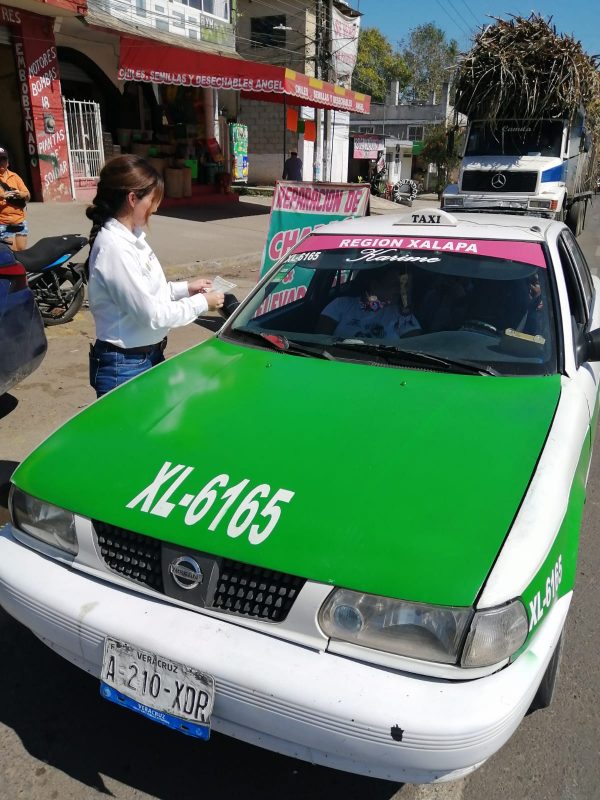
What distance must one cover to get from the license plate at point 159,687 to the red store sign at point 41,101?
1448 centimetres

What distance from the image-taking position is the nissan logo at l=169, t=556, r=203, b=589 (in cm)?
190

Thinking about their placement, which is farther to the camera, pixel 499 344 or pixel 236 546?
pixel 499 344

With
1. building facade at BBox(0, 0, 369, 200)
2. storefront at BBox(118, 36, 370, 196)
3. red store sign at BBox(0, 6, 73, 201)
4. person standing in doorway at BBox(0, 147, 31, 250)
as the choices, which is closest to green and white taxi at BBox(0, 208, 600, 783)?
person standing in doorway at BBox(0, 147, 31, 250)

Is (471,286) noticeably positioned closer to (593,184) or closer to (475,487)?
(475,487)

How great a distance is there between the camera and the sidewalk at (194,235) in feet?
34.2

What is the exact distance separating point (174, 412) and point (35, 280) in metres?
4.96

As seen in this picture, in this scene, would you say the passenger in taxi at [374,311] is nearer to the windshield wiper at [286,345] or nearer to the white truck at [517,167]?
the windshield wiper at [286,345]

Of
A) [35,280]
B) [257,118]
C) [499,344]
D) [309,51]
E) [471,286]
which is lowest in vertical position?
[35,280]

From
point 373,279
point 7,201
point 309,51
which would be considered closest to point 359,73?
point 309,51

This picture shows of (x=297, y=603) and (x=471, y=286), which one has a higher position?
(x=471, y=286)

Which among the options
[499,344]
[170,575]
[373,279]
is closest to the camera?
[170,575]

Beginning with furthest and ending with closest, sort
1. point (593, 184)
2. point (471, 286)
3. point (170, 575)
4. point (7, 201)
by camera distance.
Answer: point (593, 184)
point (7, 201)
point (471, 286)
point (170, 575)

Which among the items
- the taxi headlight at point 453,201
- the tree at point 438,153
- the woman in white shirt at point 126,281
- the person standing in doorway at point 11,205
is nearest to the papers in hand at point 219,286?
the woman in white shirt at point 126,281

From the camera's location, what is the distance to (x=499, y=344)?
9.36ft
